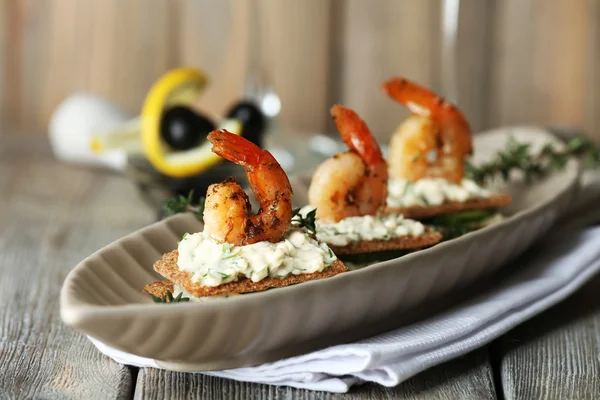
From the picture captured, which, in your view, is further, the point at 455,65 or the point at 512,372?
the point at 455,65

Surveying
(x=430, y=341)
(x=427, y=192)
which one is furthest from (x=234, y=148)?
(x=427, y=192)

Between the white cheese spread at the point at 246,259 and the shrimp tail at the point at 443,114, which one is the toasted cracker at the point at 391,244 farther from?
the shrimp tail at the point at 443,114

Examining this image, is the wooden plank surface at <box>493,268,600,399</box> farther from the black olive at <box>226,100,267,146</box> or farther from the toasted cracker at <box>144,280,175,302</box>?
the black olive at <box>226,100,267,146</box>

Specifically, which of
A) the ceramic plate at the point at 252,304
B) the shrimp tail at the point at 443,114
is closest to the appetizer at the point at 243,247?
the ceramic plate at the point at 252,304

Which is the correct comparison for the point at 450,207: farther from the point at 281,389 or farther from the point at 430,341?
the point at 281,389

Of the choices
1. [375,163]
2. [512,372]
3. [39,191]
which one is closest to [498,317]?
[512,372]

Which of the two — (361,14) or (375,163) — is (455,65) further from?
(375,163)
